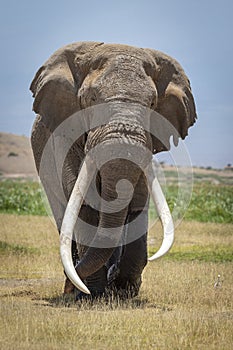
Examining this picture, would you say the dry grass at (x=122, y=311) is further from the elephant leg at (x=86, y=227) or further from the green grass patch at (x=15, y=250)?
the elephant leg at (x=86, y=227)

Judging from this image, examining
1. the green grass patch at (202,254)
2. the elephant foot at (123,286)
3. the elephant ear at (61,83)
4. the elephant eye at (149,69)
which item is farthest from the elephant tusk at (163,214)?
the green grass patch at (202,254)

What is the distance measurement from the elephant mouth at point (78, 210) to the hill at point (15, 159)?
11591 cm

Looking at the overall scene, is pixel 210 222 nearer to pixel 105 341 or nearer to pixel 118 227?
pixel 118 227

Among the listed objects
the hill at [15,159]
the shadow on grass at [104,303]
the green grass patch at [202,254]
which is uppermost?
the shadow on grass at [104,303]

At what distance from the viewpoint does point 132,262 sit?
10.3 meters

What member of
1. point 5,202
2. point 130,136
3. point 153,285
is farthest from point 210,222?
point 130,136

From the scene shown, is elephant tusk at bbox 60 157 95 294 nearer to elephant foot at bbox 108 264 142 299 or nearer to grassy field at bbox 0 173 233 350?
grassy field at bbox 0 173 233 350

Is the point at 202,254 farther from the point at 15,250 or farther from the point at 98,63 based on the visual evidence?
the point at 98,63

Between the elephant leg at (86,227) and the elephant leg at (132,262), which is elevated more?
the elephant leg at (86,227)

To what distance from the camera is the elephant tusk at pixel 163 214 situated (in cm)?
862

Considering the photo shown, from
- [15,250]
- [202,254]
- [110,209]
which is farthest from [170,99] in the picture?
[202,254]

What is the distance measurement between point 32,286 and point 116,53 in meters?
4.36

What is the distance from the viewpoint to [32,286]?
38.8 ft

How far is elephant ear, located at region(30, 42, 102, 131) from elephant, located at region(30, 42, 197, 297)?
13 millimetres
